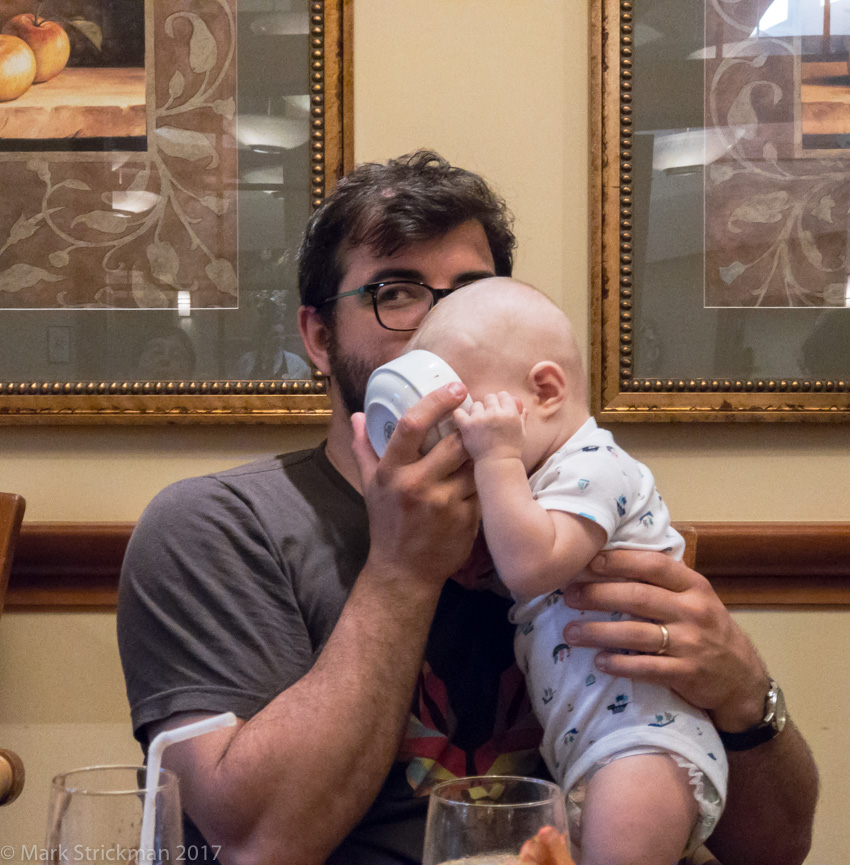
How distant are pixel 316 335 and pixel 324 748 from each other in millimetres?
702

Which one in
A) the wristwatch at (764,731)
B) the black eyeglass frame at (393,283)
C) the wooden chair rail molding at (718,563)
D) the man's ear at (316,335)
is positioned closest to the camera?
the wristwatch at (764,731)

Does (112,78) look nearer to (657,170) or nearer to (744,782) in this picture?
(657,170)

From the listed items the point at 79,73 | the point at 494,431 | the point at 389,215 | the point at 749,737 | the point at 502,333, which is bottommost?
the point at 749,737

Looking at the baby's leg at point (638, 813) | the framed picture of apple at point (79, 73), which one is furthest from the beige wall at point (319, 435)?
the baby's leg at point (638, 813)

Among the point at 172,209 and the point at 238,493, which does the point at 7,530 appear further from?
the point at 172,209

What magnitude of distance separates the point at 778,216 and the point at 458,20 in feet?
2.50

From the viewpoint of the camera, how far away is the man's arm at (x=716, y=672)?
995 millimetres

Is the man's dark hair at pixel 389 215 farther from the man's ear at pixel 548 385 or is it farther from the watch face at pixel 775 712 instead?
the watch face at pixel 775 712

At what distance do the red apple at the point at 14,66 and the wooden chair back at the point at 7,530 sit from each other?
2.71 feet

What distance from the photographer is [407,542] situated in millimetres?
1057

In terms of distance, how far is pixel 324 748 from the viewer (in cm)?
99

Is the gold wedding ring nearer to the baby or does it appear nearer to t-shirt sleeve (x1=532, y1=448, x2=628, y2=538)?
the baby

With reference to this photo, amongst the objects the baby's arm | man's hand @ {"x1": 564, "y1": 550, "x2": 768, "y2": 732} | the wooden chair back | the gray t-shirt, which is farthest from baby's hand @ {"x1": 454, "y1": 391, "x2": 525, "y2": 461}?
the wooden chair back

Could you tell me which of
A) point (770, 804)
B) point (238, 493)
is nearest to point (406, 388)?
point (238, 493)
